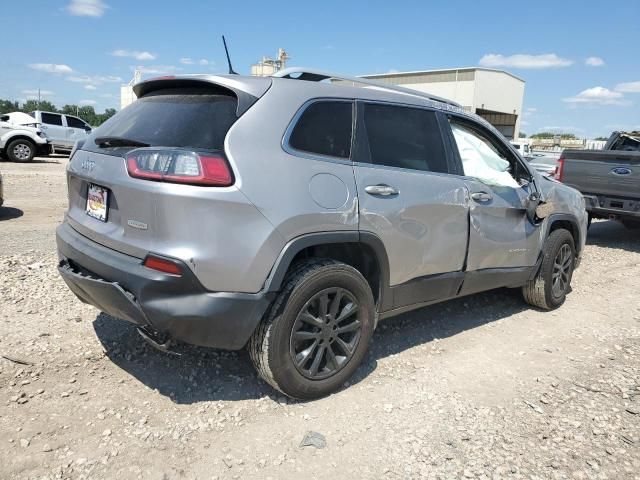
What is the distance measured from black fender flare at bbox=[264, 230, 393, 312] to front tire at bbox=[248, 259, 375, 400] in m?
0.12

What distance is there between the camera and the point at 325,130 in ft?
10.2

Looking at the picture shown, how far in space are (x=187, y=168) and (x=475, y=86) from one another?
138 feet

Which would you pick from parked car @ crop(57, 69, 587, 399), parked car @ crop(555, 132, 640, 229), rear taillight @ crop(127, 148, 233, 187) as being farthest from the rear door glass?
rear taillight @ crop(127, 148, 233, 187)

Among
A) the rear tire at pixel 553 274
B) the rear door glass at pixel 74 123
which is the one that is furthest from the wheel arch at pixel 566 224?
the rear door glass at pixel 74 123

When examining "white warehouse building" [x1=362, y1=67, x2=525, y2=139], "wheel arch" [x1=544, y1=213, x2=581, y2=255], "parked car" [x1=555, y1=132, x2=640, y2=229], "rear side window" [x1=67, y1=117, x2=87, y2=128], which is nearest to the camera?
"wheel arch" [x1=544, y1=213, x2=581, y2=255]

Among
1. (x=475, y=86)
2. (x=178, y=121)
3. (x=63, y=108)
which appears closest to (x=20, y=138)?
(x=178, y=121)

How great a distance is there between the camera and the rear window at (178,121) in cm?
275

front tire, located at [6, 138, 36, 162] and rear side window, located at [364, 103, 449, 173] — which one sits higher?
rear side window, located at [364, 103, 449, 173]

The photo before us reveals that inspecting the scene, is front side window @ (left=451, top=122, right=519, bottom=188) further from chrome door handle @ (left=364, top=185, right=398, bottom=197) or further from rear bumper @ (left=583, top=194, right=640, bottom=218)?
rear bumper @ (left=583, top=194, right=640, bottom=218)

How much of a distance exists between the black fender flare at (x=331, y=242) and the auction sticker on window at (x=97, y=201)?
1027mm

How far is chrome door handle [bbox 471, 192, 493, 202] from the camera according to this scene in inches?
153

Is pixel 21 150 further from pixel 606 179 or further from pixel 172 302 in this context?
pixel 172 302

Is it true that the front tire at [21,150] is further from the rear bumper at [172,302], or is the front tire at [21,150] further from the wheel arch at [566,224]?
the wheel arch at [566,224]

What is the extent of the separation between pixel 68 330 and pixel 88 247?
48.6 inches
